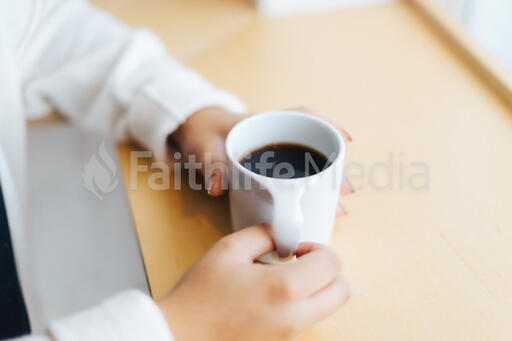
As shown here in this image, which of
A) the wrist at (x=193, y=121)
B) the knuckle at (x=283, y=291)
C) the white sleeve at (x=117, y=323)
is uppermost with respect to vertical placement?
the wrist at (x=193, y=121)

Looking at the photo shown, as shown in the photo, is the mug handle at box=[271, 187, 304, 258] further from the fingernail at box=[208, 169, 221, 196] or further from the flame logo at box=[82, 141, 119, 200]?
the flame logo at box=[82, 141, 119, 200]

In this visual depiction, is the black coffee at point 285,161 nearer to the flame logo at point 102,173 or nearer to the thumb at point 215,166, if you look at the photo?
the thumb at point 215,166

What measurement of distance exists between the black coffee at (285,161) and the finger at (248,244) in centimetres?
5

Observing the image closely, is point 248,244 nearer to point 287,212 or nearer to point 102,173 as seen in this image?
point 287,212

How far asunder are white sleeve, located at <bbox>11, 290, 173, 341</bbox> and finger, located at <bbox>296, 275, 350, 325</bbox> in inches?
3.8

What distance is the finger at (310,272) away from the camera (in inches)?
14.4

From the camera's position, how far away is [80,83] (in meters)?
0.65

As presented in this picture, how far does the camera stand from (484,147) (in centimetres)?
56

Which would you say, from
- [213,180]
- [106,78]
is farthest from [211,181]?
[106,78]

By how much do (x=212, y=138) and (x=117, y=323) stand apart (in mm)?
221

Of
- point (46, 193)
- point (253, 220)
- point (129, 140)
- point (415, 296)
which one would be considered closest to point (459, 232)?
point (415, 296)

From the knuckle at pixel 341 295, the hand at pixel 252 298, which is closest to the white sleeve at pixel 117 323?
the hand at pixel 252 298

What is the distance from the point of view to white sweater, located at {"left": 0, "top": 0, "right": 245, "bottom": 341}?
57cm

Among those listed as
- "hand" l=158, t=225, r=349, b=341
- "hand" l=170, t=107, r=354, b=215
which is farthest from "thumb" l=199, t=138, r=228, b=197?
"hand" l=158, t=225, r=349, b=341
